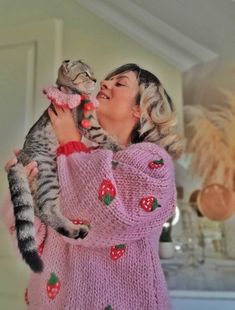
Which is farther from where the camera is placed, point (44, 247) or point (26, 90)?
point (26, 90)

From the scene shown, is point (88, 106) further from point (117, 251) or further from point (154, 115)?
point (117, 251)

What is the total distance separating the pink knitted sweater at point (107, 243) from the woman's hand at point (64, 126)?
0.27ft

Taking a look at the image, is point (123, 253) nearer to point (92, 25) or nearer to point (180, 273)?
point (180, 273)

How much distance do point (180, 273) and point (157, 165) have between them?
319 mm

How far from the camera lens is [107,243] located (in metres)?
0.89

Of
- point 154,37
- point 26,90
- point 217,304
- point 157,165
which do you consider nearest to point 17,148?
point 26,90

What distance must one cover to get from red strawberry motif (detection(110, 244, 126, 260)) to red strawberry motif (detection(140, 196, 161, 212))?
11 centimetres

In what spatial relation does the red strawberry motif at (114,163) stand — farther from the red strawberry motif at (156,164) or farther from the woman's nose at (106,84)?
the woman's nose at (106,84)

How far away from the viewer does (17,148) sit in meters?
1.02

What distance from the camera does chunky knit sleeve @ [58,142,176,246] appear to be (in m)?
0.88

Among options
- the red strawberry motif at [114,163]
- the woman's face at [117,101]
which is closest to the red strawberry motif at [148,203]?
the red strawberry motif at [114,163]

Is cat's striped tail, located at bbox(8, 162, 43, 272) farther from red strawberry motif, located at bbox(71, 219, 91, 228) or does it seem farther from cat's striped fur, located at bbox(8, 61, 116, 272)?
red strawberry motif, located at bbox(71, 219, 91, 228)

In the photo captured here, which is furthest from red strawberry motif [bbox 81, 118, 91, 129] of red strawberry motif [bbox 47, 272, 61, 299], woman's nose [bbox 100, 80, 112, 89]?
red strawberry motif [bbox 47, 272, 61, 299]

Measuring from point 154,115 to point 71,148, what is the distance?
0.83 ft
